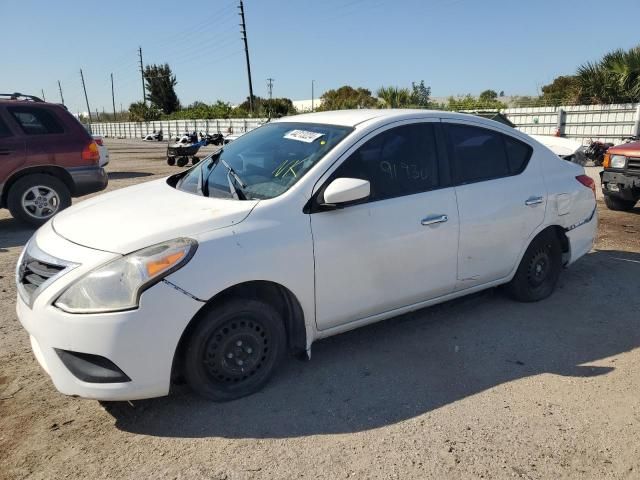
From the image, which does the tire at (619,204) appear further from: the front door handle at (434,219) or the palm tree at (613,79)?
the palm tree at (613,79)

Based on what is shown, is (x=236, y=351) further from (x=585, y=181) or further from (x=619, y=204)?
(x=619, y=204)

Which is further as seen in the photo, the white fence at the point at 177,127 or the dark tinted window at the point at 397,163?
the white fence at the point at 177,127

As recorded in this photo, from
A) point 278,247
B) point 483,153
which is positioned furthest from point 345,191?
point 483,153

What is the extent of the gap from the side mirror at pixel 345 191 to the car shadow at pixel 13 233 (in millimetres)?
5249

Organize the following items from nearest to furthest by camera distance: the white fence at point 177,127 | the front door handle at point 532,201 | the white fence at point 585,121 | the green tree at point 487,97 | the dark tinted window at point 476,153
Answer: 1. the dark tinted window at point 476,153
2. the front door handle at point 532,201
3. the white fence at point 585,121
4. the green tree at point 487,97
5. the white fence at point 177,127

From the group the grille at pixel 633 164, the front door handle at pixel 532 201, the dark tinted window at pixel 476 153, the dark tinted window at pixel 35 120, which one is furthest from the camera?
the grille at pixel 633 164

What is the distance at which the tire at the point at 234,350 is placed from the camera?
2928 mm

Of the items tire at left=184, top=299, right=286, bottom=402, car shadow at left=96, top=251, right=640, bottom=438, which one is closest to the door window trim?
tire at left=184, top=299, right=286, bottom=402

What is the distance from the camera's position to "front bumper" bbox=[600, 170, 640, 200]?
798cm

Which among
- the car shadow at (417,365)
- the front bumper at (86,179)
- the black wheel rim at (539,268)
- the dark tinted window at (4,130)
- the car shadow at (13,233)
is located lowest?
the car shadow at (417,365)

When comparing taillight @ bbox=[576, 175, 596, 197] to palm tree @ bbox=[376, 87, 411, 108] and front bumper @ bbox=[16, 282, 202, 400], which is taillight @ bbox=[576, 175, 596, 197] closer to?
front bumper @ bbox=[16, 282, 202, 400]

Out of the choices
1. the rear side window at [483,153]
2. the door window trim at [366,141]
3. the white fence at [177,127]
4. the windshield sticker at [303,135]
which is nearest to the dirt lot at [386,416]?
the door window trim at [366,141]

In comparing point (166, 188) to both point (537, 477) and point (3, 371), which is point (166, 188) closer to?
point (3, 371)

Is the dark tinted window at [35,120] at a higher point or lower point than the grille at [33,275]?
higher
